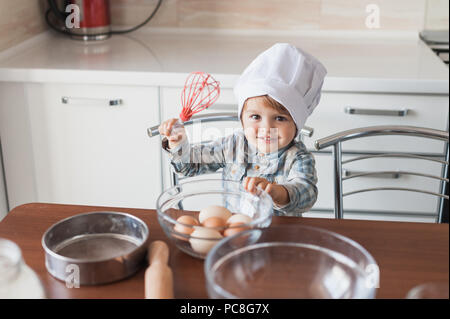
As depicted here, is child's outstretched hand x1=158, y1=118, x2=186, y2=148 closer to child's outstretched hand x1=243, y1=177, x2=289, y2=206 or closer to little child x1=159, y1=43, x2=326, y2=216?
little child x1=159, y1=43, x2=326, y2=216

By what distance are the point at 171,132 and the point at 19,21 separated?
3.78ft

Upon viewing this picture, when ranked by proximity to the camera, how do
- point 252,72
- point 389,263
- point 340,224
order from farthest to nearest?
point 252,72 → point 340,224 → point 389,263

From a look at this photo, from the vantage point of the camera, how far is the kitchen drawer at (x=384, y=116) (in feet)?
5.37

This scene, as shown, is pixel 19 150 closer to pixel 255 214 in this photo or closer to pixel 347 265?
pixel 255 214

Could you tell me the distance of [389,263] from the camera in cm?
80

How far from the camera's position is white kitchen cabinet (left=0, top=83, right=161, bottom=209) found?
1.71 metres

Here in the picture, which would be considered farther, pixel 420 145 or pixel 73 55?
pixel 73 55

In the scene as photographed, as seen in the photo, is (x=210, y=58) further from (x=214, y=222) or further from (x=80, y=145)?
(x=214, y=222)

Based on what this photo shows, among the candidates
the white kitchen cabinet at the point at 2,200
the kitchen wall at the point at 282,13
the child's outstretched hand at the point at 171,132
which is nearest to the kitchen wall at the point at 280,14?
the kitchen wall at the point at 282,13

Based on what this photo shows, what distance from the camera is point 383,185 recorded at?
1.77 m

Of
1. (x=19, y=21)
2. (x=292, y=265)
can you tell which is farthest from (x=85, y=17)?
(x=292, y=265)

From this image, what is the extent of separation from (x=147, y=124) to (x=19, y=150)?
16.8 inches

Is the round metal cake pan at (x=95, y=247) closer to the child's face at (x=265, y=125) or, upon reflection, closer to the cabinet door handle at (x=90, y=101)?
the child's face at (x=265, y=125)
